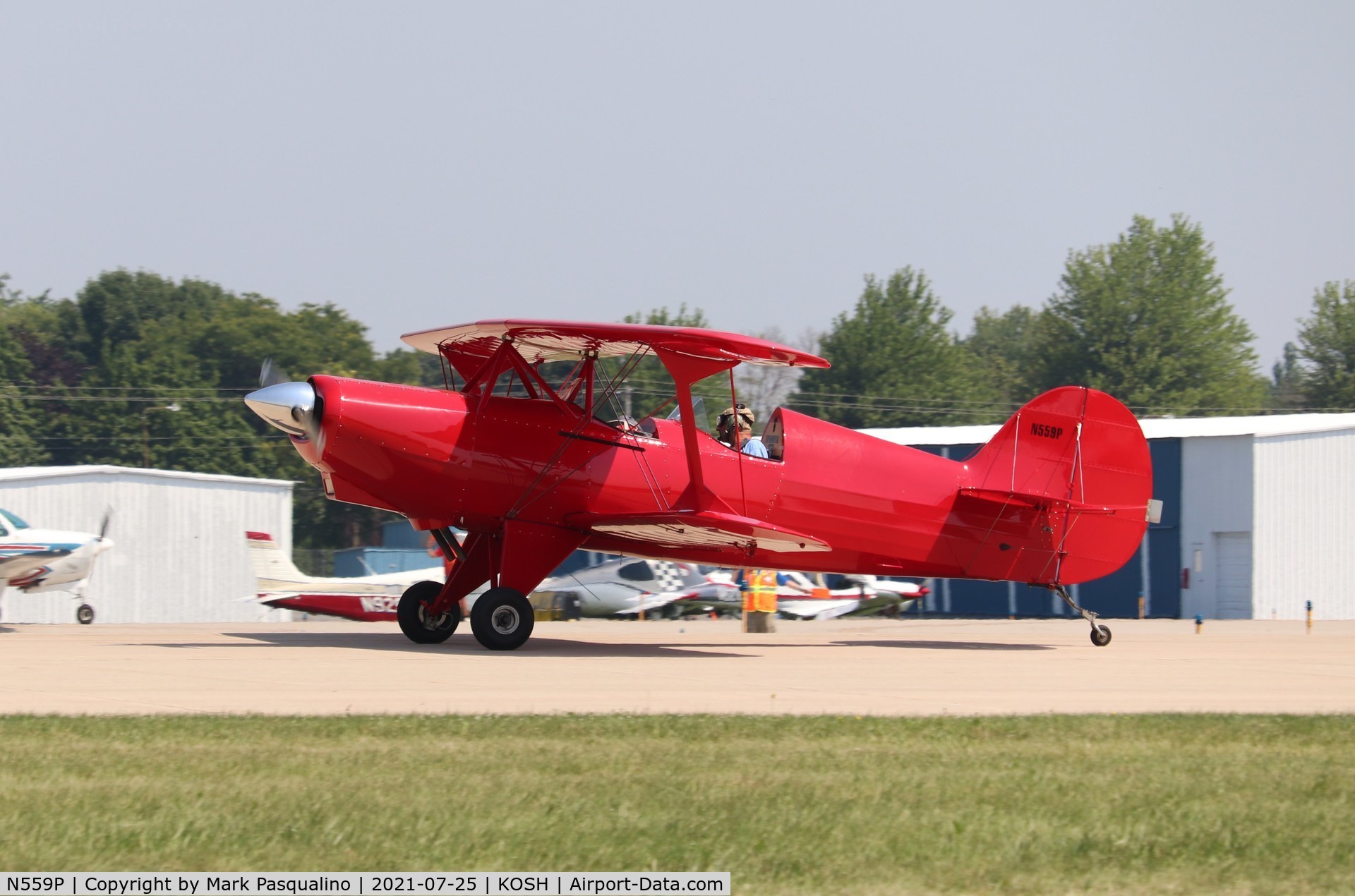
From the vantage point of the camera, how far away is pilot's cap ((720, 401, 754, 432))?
50.2ft

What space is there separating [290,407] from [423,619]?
10.0 feet

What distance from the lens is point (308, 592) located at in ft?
83.0

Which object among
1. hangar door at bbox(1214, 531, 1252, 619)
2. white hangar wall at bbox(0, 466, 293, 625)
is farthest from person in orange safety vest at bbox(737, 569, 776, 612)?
white hangar wall at bbox(0, 466, 293, 625)

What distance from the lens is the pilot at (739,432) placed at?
50.4 ft

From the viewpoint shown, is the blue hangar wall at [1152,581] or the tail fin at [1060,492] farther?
the blue hangar wall at [1152,581]

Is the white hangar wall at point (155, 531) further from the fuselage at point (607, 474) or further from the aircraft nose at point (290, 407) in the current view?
the fuselage at point (607, 474)

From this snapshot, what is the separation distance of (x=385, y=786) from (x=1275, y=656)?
11.7 m

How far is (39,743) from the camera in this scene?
7266mm

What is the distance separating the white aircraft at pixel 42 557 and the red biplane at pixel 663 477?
27.4 ft

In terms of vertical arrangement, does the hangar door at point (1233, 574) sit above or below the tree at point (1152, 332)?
below

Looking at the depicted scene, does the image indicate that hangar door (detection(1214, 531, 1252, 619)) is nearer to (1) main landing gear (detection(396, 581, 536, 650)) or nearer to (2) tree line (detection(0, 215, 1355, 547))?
(1) main landing gear (detection(396, 581, 536, 650))

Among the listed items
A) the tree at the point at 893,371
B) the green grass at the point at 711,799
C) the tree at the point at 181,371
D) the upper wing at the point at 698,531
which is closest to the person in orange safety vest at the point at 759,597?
the upper wing at the point at 698,531

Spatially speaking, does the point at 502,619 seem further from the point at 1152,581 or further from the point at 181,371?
the point at 181,371

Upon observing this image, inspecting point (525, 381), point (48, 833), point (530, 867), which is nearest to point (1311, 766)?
point (530, 867)
